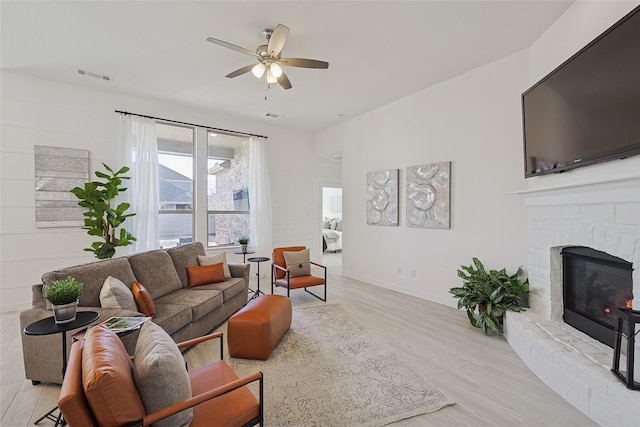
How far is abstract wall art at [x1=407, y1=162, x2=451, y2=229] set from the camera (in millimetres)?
4164

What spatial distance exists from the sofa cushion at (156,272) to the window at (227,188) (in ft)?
7.09

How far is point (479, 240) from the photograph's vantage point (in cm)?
382

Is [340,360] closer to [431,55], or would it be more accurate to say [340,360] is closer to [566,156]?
[566,156]

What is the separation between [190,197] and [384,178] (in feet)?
12.1

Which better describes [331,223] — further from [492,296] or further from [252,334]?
[252,334]

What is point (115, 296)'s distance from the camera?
250 cm

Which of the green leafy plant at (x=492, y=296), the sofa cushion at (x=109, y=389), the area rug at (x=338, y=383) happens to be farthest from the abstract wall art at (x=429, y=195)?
the sofa cushion at (x=109, y=389)

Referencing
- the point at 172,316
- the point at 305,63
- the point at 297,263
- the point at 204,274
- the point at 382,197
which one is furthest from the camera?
the point at 382,197

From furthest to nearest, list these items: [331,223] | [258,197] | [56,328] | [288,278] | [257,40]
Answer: [331,223], [258,197], [288,278], [257,40], [56,328]

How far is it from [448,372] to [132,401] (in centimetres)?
238

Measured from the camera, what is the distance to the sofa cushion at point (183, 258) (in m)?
3.76

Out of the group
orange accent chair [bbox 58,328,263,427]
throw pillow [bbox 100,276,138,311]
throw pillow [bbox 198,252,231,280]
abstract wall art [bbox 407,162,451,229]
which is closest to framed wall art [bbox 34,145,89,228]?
throw pillow [bbox 198,252,231,280]

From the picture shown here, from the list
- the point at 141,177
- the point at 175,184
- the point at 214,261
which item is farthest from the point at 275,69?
the point at 175,184

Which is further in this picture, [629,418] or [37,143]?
[37,143]
